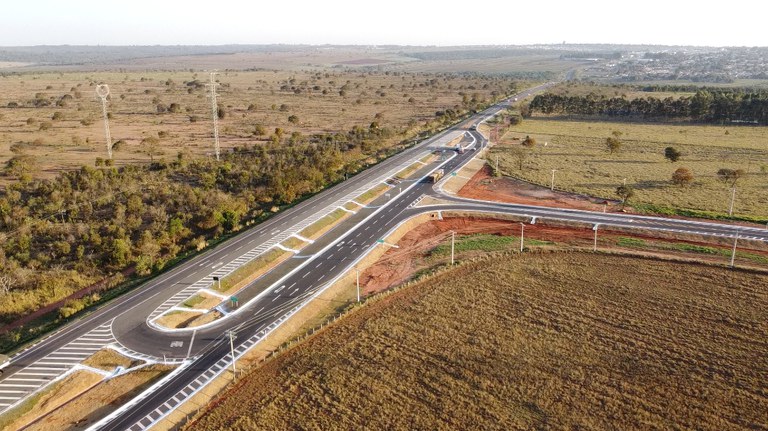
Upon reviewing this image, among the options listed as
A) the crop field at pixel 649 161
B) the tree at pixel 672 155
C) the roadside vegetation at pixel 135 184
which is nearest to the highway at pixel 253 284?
the roadside vegetation at pixel 135 184

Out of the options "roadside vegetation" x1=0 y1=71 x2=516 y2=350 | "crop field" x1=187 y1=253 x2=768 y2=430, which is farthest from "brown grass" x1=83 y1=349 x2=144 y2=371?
"crop field" x1=187 y1=253 x2=768 y2=430

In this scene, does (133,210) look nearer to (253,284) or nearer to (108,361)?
(253,284)

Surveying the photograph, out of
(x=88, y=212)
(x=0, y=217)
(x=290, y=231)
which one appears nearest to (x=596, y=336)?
(x=290, y=231)

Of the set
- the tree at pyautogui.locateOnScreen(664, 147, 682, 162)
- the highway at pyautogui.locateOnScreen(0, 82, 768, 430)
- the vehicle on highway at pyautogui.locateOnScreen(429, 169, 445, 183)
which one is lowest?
the highway at pyautogui.locateOnScreen(0, 82, 768, 430)

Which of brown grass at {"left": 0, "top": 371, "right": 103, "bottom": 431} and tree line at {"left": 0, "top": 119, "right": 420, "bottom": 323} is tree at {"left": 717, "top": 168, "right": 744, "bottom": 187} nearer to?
tree line at {"left": 0, "top": 119, "right": 420, "bottom": 323}

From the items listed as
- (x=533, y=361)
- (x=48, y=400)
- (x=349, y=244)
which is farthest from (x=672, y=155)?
(x=48, y=400)
